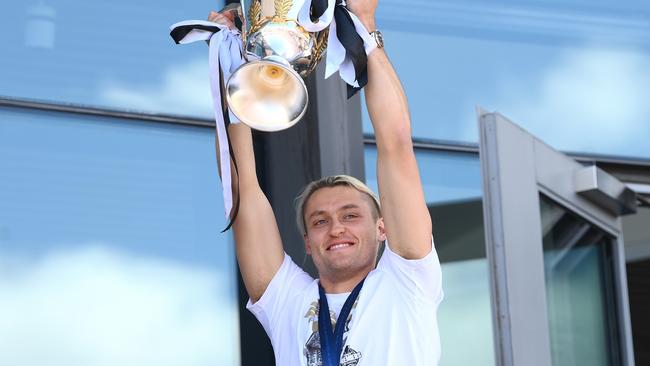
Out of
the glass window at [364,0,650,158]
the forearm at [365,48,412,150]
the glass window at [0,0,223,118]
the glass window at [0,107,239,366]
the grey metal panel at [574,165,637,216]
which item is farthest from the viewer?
the glass window at [364,0,650,158]

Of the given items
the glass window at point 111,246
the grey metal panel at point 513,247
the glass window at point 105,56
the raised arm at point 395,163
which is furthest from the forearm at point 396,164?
the glass window at point 105,56

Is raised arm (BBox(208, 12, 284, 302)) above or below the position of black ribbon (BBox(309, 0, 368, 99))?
below

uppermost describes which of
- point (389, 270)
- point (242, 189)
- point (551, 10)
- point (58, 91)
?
point (551, 10)

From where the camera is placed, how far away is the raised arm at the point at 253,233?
3.87m

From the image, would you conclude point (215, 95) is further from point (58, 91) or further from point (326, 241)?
point (58, 91)

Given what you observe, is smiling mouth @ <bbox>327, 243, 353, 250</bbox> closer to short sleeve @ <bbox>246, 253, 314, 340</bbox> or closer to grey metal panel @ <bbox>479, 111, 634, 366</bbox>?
short sleeve @ <bbox>246, 253, 314, 340</bbox>

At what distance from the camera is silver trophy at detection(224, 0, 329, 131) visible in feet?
11.4

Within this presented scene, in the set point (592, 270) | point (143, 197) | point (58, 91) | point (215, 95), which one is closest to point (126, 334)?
point (143, 197)

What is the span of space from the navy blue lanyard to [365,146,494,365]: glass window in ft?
4.52

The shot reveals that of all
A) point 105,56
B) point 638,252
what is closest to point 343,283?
point 105,56

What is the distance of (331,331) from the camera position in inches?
141

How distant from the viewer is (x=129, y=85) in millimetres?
4652

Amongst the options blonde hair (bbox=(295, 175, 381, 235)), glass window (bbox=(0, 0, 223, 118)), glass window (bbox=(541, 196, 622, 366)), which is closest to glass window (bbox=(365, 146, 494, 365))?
glass window (bbox=(541, 196, 622, 366))

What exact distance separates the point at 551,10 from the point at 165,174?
5.68 feet
